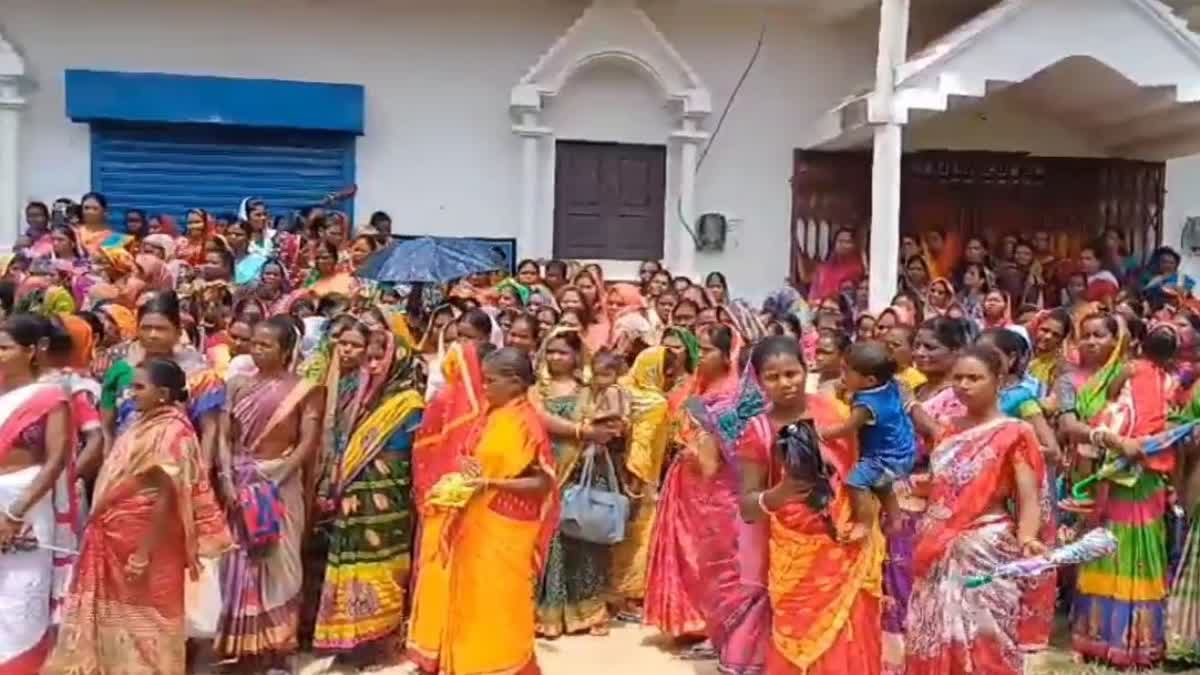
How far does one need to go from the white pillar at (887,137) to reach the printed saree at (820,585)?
6254mm

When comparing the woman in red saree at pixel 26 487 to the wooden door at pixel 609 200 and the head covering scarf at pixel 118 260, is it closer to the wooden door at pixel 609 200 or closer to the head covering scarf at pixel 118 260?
the head covering scarf at pixel 118 260

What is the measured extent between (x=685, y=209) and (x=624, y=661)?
6.70 metres

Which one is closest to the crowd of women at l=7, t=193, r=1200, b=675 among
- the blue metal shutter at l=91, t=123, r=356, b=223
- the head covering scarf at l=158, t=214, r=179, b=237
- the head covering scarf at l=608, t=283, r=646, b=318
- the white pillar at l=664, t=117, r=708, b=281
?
the head covering scarf at l=608, t=283, r=646, b=318

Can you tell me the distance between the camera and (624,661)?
235 inches

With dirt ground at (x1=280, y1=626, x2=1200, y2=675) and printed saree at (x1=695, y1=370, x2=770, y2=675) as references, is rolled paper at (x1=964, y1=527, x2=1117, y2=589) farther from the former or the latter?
dirt ground at (x1=280, y1=626, x2=1200, y2=675)

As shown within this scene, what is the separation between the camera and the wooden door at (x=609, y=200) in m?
12.0

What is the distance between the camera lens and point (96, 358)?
609 centimetres

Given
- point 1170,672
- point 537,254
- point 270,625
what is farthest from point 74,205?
point 1170,672

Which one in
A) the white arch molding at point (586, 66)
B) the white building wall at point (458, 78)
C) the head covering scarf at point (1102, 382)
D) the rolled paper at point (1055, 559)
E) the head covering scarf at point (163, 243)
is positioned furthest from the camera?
the white arch molding at point (586, 66)


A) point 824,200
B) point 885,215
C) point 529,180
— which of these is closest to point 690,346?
point 885,215

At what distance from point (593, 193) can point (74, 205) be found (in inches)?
172

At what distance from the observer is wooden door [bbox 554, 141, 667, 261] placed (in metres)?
12.0

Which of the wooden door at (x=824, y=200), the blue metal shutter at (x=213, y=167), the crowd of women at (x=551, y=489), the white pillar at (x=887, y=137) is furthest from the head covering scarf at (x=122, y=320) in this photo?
the wooden door at (x=824, y=200)

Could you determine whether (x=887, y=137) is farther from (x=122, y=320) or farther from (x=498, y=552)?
(x=498, y=552)
